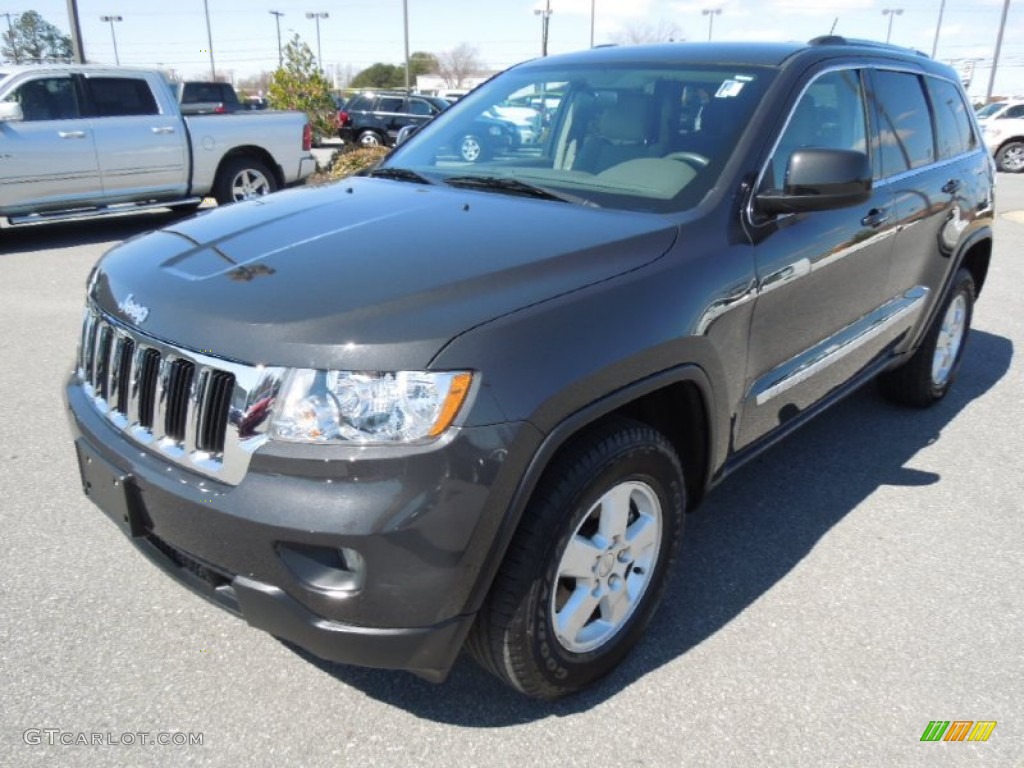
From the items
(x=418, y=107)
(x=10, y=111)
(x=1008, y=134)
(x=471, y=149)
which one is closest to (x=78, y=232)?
(x=10, y=111)

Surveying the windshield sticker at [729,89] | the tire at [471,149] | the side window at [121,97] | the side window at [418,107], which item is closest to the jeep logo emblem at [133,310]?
the tire at [471,149]

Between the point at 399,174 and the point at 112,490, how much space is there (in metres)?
1.73

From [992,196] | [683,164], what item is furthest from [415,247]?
[992,196]

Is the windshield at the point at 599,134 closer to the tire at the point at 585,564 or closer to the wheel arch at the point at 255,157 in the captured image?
the tire at the point at 585,564

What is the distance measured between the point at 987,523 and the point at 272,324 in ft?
10.0

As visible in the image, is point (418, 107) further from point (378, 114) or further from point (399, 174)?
point (399, 174)

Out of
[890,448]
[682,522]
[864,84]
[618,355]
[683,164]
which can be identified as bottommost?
[890,448]

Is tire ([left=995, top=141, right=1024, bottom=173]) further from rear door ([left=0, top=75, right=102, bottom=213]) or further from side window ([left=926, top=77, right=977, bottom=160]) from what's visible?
rear door ([left=0, top=75, right=102, bottom=213])

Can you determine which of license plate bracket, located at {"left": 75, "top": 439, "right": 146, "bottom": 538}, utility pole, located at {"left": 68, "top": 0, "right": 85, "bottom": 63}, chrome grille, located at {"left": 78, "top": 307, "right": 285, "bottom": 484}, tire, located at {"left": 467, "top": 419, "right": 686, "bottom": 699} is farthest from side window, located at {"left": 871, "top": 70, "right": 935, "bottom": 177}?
utility pole, located at {"left": 68, "top": 0, "right": 85, "bottom": 63}

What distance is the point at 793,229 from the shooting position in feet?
9.37

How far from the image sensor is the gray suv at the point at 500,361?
1.85 m

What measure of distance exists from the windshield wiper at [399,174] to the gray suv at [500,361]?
16mm

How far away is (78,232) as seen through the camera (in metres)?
10.3

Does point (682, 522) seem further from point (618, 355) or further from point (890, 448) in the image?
point (890, 448)
